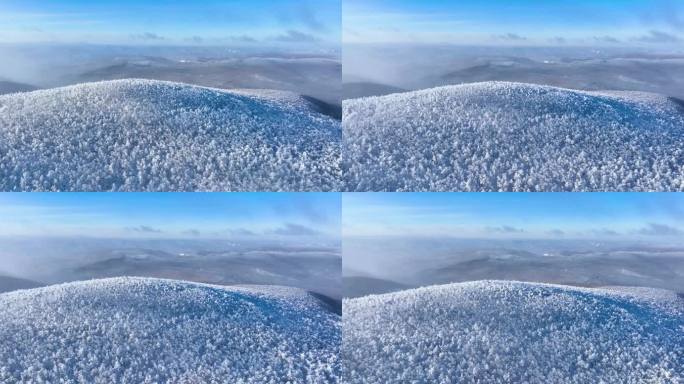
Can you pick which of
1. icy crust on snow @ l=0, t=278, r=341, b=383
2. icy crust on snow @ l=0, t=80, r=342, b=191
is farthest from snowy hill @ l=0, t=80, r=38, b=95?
icy crust on snow @ l=0, t=278, r=341, b=383

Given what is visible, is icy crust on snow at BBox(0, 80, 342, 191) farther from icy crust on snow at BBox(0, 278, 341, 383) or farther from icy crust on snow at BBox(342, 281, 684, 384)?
icy crust on snow at BBox(342, 281, 684, 384)

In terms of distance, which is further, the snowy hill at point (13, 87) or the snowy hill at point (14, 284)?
the snowy hill at point (13, 87)

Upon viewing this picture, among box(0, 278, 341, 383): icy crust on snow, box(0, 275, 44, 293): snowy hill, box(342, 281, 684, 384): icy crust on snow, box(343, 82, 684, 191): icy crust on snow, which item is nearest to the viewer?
box(0, 278, 341, 383): icy crust on snow

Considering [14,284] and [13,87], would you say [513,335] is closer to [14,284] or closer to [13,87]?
[14,284]

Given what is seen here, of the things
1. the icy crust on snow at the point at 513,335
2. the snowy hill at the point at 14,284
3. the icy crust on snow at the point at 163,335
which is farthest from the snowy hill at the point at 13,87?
the icy crust on snow at the point at 513,335

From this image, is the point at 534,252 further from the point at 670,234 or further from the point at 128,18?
the point at 128,18

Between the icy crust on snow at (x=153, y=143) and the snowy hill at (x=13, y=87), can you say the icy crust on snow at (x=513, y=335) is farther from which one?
the snowy hill at (x=13, y=87)

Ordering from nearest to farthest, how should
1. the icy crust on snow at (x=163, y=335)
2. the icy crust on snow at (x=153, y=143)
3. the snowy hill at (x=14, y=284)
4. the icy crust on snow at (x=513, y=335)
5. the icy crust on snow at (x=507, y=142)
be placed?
1. the icy crust on snow at (x=163, y=335)
2. the icy crust on snow at (x=513, y=335)
3. the icy crust on snow at (x=153, y=143)
4. the icy crust on snow at (x=507, y=142)
5. the snowy hill at (x=14, y=284)
